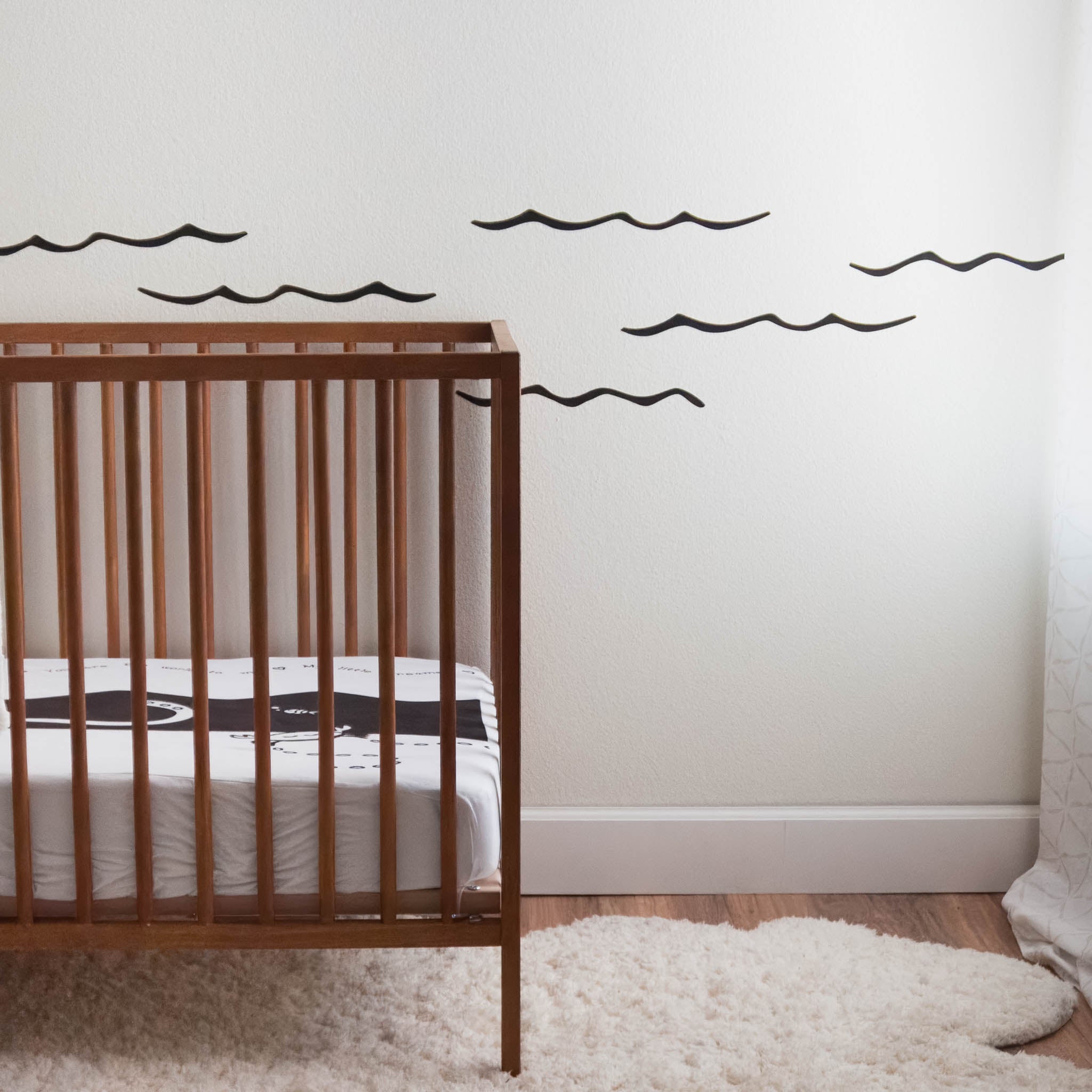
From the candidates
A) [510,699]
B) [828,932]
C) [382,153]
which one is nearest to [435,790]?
[510,699]

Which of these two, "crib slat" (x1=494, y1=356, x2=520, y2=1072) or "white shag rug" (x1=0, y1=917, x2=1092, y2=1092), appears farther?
"white shag rug" (x1=0, y1=917, x2=1092, y2=1092)

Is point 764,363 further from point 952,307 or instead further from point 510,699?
point 510,699

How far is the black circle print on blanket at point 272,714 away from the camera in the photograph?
1544 mm

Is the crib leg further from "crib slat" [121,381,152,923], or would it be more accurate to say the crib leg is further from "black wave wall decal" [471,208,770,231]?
"black wave wall decal" [471,208,770,231]

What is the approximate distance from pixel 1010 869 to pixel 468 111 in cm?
166

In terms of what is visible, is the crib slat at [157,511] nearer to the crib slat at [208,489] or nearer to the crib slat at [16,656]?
the crib slat at [208,489]

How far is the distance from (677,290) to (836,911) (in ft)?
3.69

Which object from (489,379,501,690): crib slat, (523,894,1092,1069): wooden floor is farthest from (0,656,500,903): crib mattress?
(523,894,1092,1069): wooden floor

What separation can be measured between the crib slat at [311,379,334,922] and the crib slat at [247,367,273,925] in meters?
0.06

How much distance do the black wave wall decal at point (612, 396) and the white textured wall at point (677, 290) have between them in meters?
0.02

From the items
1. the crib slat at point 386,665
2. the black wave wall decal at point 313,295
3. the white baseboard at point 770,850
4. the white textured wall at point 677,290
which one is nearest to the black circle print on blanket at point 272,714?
the crib slat at point 386,665

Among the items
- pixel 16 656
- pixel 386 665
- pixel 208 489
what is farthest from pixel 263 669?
pixel 208 489

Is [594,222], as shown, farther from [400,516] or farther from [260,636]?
[260,636]

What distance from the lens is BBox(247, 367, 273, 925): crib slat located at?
1.30m
